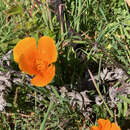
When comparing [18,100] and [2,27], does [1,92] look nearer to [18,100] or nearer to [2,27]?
[18,100]

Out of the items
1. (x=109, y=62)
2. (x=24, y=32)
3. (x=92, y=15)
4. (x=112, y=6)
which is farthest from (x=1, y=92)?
(x=112, y=6)

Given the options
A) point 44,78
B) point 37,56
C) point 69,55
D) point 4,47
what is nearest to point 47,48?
point 37,56

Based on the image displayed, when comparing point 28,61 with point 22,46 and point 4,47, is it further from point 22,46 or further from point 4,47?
point 4,47

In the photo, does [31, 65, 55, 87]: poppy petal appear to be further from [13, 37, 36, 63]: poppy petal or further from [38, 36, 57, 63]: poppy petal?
[13, 37, 36, 63]: poppy petal

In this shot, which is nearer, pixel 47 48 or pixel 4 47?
pixel 47 48

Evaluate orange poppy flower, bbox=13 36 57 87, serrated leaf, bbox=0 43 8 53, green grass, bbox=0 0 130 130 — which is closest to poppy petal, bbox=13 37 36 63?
orange poppy flower, bbox=13 36 57 87

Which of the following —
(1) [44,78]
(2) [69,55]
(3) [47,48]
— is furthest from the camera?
(2) [69,55]
